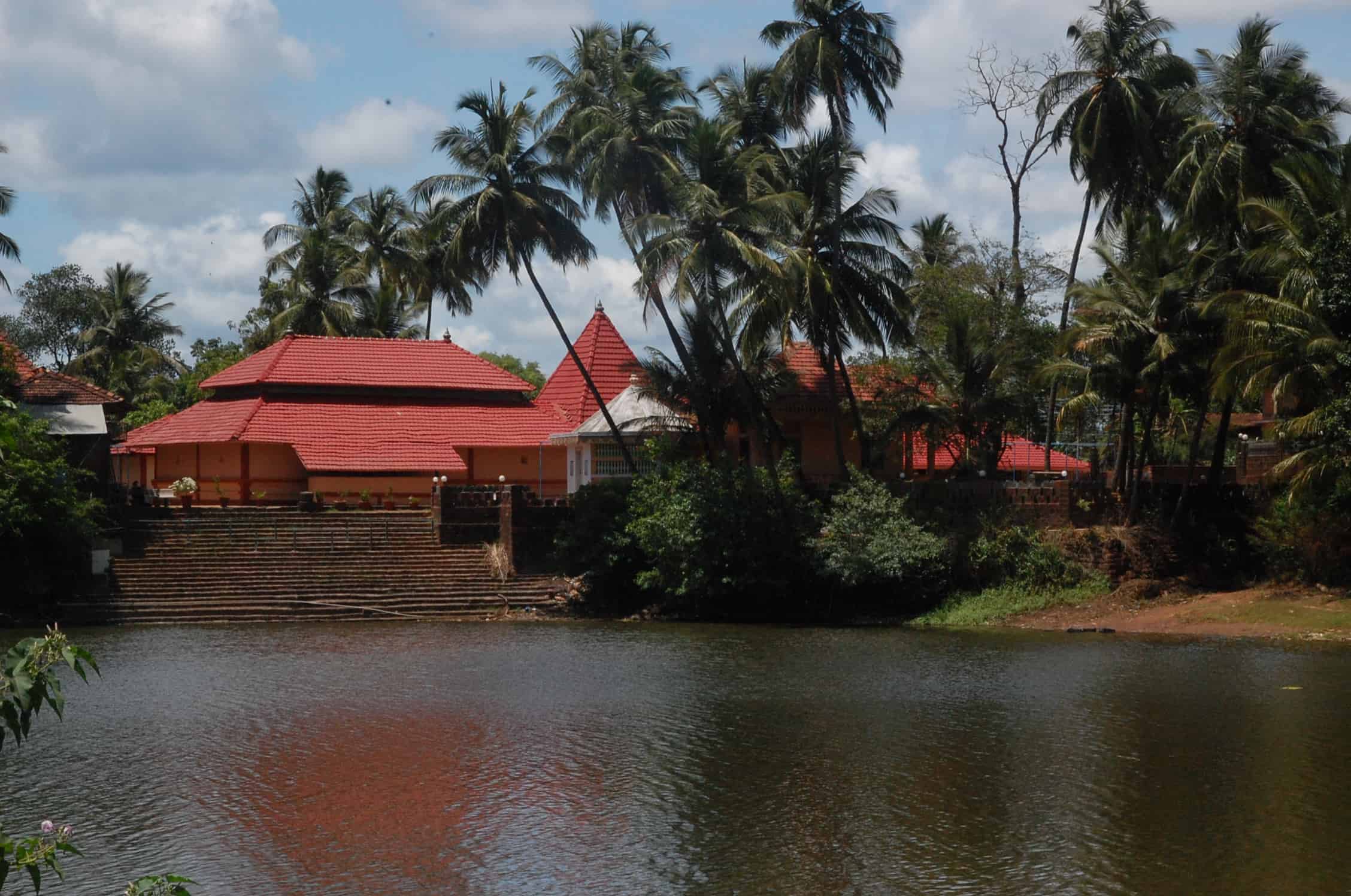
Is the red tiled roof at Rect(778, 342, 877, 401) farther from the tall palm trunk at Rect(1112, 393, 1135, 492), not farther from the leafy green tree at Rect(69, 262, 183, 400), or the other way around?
the leafy green tree at Rect(69, 262, 183, 400)

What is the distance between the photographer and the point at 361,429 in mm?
38375

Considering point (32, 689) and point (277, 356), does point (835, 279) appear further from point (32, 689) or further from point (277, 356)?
point (32, 689)

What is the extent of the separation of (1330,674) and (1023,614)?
7.96 metres

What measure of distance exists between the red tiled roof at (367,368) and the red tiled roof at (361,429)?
1.74ft

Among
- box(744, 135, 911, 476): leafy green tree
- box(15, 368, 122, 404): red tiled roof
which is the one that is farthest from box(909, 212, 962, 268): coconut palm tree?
box(15, 368, 122, 404): red tiled roof

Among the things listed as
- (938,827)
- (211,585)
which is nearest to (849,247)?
(211,585)

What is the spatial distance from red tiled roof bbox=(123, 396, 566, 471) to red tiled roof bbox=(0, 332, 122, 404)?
3675mm

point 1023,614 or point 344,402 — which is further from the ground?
point 344,402

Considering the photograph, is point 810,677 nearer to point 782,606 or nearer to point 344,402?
point 782,606

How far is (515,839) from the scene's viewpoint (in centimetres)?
1153

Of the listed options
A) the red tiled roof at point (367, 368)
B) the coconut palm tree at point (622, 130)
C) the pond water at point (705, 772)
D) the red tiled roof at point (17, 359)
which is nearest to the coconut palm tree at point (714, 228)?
the coconut palm tree at point (622, 130)

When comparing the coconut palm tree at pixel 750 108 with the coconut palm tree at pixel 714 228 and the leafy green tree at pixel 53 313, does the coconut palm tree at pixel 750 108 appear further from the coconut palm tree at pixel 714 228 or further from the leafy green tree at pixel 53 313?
the leafy green tree at pixel 53 313

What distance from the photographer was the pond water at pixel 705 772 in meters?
10.6

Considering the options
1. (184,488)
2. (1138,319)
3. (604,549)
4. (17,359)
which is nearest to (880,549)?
(604,549)
